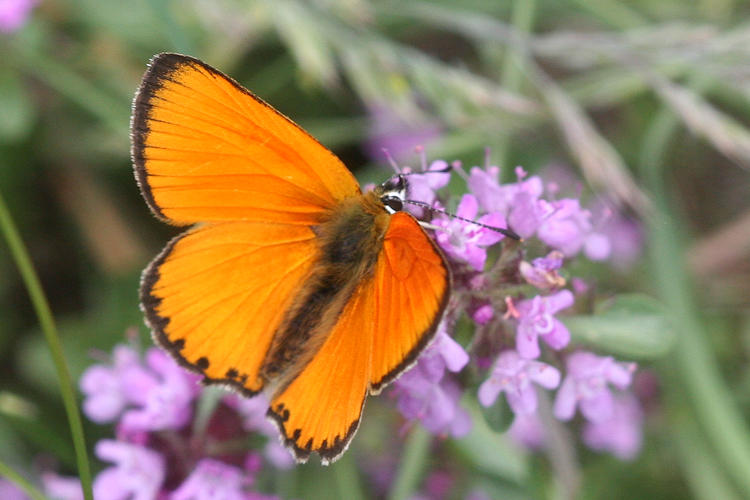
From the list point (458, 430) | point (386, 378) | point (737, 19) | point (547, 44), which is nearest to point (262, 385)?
point (386, 378)

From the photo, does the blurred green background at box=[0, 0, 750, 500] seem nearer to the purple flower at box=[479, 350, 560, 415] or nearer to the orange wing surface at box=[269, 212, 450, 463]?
the purple flower at box=[479, 350, 560, 415]

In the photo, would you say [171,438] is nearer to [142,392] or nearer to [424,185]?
[142,392]

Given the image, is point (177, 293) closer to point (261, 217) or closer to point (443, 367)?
point (261, 217)

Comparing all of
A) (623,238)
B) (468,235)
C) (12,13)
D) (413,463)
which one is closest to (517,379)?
(468,235)

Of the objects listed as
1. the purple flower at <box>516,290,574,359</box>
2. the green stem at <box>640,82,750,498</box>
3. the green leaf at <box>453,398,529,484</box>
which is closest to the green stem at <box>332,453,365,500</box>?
the green leaf at <box>453,398,529,484</box>

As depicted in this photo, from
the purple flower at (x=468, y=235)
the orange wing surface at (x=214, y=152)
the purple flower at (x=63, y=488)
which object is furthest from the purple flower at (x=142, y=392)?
the purple flower at (x=468, y=235)

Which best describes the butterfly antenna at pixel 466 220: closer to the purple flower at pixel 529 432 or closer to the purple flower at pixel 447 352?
the purple flower at pixel 447 352
